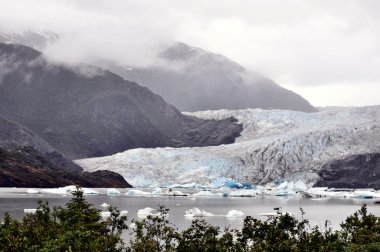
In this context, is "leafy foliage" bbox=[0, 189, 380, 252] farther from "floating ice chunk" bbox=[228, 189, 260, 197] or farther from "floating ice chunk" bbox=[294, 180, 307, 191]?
"floating ice chunk" bbox=[294, 180, 307, 191]

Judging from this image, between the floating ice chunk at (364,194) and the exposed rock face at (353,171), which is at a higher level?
the exposed rock face at (353,171)

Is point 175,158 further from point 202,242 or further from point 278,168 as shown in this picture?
point 202,242

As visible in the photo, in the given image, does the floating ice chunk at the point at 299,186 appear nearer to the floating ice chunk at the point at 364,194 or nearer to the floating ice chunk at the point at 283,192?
the floating ice chunk at the point at 283,192

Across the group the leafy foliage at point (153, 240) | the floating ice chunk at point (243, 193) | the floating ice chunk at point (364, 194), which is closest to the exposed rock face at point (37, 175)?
the floating ice chunk at point (243, 193)

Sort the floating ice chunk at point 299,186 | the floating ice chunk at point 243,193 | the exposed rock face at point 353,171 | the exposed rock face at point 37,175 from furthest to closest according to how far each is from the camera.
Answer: the exposed rock face at point 353,171 < the exposed rock face at point 37,175 < the floating ice chunk at point 299,186 < the floating ice chunk at point 243,193

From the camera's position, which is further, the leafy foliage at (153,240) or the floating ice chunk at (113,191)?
the floating ice chunk at (113,191)

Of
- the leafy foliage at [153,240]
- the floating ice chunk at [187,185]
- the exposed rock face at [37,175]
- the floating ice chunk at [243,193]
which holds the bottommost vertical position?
the leafy foliage at [153,240]

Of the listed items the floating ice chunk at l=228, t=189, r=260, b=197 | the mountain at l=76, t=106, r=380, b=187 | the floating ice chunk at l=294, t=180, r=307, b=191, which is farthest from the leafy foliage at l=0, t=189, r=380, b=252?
the mountain at l=76, t=106, r=380, b=187

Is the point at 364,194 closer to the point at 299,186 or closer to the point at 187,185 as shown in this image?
the point at 299,186
